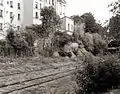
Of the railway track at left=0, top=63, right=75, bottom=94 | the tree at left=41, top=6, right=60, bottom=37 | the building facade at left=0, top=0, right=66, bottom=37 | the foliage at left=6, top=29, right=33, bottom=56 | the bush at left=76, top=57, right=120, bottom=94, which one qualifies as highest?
the building facade at left=0, top=0, right=66, bottom=37

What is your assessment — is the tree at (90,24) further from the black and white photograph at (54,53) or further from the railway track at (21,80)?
the railway track at (21,80)

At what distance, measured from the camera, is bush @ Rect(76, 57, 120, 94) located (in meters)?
9.03

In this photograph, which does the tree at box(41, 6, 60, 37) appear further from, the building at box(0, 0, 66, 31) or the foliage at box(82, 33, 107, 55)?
the foliage at box(82, 33, 107, 55)

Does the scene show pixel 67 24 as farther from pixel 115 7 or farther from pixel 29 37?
pixel 115 7

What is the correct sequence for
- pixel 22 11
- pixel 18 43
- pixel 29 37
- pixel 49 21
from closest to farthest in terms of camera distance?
pixel 18 43, pixel 29 37, pixel 49 21, pixel 22 11

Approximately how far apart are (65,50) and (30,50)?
958cm

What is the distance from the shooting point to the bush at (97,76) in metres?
9.03

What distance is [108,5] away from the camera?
33.6ft

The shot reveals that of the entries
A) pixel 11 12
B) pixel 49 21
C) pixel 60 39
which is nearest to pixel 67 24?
pixel 11 12

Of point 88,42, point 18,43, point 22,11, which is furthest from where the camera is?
point 22,11

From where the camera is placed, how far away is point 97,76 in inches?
355

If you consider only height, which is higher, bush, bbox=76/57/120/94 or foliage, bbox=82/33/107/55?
foliage, bbox=82/33/107/55

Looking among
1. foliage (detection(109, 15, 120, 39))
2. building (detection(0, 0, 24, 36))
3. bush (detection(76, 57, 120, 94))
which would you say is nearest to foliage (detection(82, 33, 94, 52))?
building (detection(0, 0, 24, 36))

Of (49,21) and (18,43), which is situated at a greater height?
(49,21)
